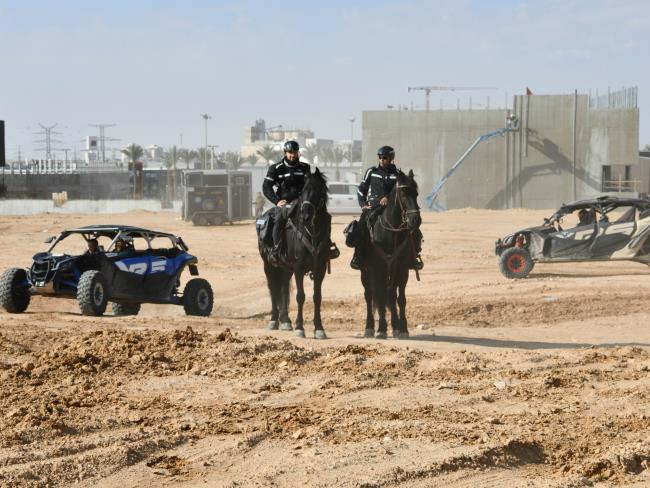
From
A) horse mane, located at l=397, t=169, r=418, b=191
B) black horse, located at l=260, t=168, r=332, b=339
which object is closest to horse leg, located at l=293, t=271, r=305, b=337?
black horse, located at l=260, t=168, r=332, b=339

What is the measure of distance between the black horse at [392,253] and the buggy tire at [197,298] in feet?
15.8

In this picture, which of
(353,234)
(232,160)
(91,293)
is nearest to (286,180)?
(353,234)

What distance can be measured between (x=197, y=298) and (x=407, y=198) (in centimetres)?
596

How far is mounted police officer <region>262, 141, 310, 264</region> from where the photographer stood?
15953mm

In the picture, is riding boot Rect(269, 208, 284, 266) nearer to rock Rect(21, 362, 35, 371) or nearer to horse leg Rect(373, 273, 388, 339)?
horse leg Rect(373, 273, 388, 339)

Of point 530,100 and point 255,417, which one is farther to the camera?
point 530,100

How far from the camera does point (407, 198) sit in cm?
1569

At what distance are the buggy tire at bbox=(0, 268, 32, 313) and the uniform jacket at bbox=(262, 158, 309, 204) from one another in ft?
17.4

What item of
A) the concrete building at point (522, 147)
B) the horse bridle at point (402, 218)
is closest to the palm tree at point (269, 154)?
the concrete building at point (522, 147)

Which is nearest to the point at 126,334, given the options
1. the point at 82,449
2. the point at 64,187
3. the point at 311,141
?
the point at 82,449

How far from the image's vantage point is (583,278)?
24734 mm

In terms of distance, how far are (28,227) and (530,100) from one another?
2785 centimetres

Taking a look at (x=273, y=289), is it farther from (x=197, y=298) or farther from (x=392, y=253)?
(x=197, y=298)

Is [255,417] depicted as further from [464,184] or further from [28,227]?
[464,184]
